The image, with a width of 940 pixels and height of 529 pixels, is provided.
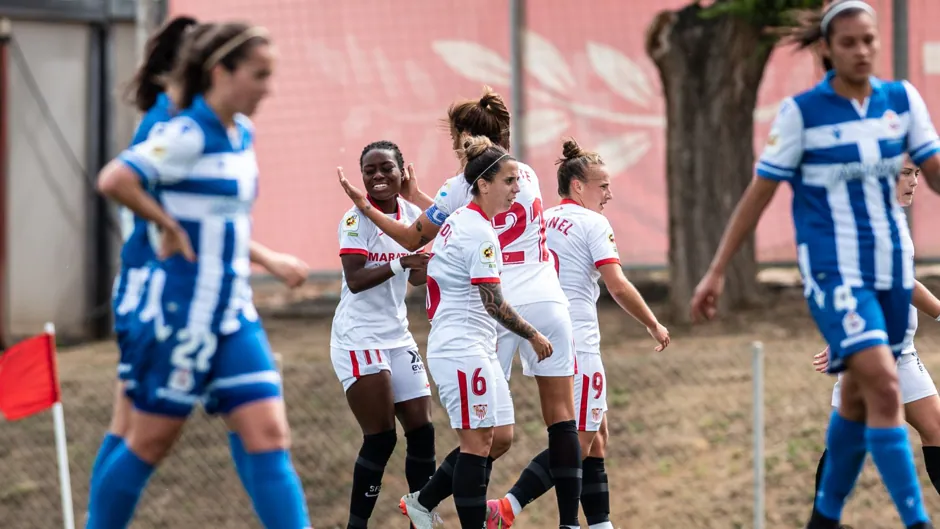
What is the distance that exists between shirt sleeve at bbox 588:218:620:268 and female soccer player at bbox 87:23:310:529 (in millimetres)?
2354

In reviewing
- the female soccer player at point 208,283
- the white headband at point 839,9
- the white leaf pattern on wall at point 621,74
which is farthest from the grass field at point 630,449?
the female soccer player at point 208,283

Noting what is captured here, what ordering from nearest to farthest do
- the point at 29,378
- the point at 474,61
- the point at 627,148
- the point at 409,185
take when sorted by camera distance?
the point at 409,185 < the point at 29,378 < the point at 627,148 < the point at 474,61

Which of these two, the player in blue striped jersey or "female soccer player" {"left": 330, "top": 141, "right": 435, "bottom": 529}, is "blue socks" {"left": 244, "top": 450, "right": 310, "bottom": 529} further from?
"female soccer player" {"left": 330, "top": 141, "right": 435, "bottom": 529}

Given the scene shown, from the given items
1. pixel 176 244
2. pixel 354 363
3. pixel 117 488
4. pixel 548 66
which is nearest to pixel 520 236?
pixel 354 363

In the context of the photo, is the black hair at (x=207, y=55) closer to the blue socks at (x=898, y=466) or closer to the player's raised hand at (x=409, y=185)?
the player's raised hand at (x=409, y=185)

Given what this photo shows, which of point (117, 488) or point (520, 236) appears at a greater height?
point (520, 236)

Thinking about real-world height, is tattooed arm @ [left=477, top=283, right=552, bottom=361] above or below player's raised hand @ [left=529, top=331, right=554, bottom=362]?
above

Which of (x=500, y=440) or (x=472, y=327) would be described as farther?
(x=500, y=440)

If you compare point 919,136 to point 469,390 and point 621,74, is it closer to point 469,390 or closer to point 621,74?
point 469,390

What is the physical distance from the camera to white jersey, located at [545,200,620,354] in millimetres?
6887

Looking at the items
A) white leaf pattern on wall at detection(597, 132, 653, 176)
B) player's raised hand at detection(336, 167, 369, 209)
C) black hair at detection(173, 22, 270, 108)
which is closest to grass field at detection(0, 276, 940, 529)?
white leaf pattern on wall at detection(597, 132, 653, 176)

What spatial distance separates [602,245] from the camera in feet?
22.5

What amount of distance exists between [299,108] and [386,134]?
115 cm

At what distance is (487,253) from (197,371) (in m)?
1.80
